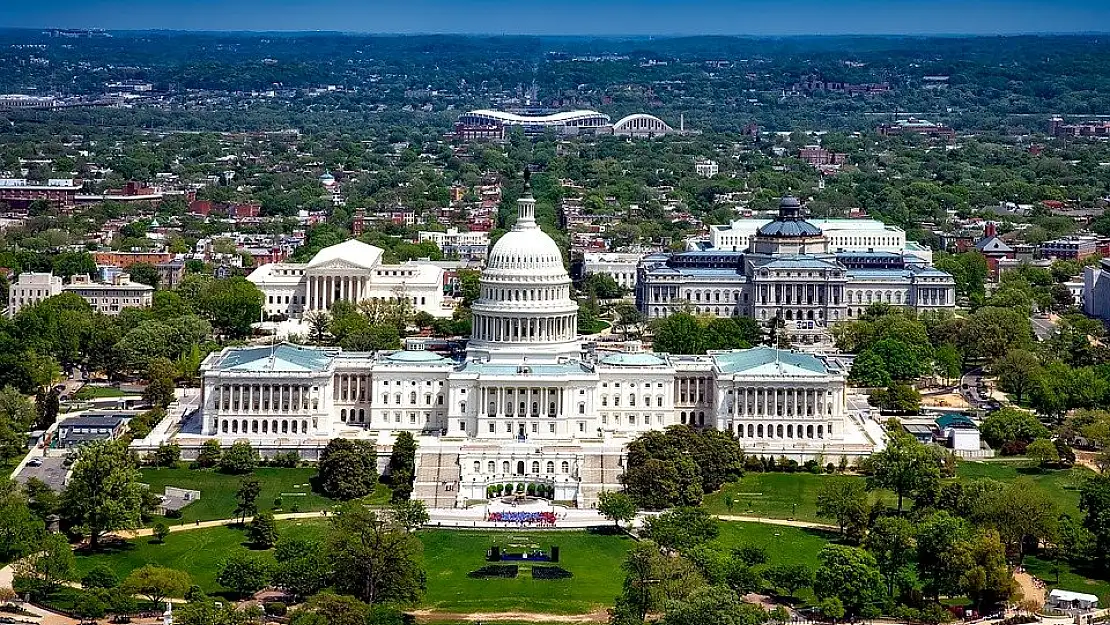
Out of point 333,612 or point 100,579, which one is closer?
point 333,612

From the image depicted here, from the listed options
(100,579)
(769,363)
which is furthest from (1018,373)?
(100,579)

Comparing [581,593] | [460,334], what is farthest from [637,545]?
[460,334]

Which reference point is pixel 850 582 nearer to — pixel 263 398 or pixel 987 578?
pixel 987 578

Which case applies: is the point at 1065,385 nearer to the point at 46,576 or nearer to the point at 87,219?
the point at 46,576

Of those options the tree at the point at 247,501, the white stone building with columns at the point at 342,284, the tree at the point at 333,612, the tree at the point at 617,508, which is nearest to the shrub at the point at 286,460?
the tree at the point at 247,501

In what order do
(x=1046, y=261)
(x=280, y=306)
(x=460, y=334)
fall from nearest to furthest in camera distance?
1. (x=460, y=334)
2. (x=280, y=306)
3. (x=1046, y=261)

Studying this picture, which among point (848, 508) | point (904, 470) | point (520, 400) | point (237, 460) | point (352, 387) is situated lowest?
point (848, 508)
